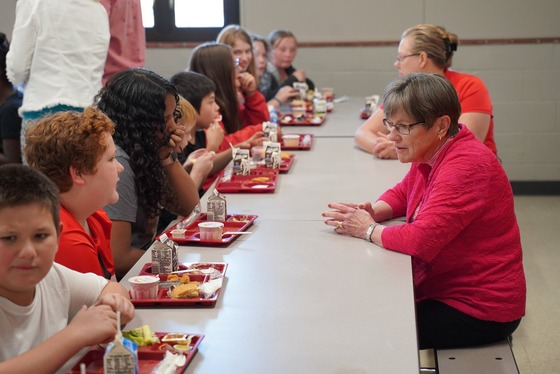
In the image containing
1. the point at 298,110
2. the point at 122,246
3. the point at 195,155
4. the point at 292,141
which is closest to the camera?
the point at 122,246

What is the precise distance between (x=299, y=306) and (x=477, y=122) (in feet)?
7.12

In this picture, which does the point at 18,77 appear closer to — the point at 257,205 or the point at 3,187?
the point at 257,205

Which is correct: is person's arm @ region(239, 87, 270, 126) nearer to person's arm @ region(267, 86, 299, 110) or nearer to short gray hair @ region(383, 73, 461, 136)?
person's arm @ region(267, 86, 299, 110)

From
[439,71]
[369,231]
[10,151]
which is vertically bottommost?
[10,151]

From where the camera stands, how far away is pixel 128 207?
2645mm

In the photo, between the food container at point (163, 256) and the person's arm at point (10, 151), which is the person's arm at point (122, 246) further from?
the person's arm at point (10, 151)

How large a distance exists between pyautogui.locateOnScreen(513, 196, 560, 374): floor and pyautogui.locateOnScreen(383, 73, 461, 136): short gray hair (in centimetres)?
136

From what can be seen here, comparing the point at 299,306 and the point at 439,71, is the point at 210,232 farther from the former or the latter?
the point at 439,71

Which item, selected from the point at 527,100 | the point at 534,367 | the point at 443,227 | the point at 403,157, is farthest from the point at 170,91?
the point at 527,100

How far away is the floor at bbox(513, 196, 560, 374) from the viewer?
345 cm

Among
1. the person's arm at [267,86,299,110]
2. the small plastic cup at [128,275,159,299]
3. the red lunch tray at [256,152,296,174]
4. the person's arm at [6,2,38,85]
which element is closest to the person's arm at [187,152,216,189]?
the red lunch tray at [256,152,296,174]

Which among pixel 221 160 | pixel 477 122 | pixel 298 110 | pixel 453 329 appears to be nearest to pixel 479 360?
pixel 453 329

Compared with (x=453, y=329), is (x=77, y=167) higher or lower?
higher

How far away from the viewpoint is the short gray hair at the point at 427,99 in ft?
8.21
